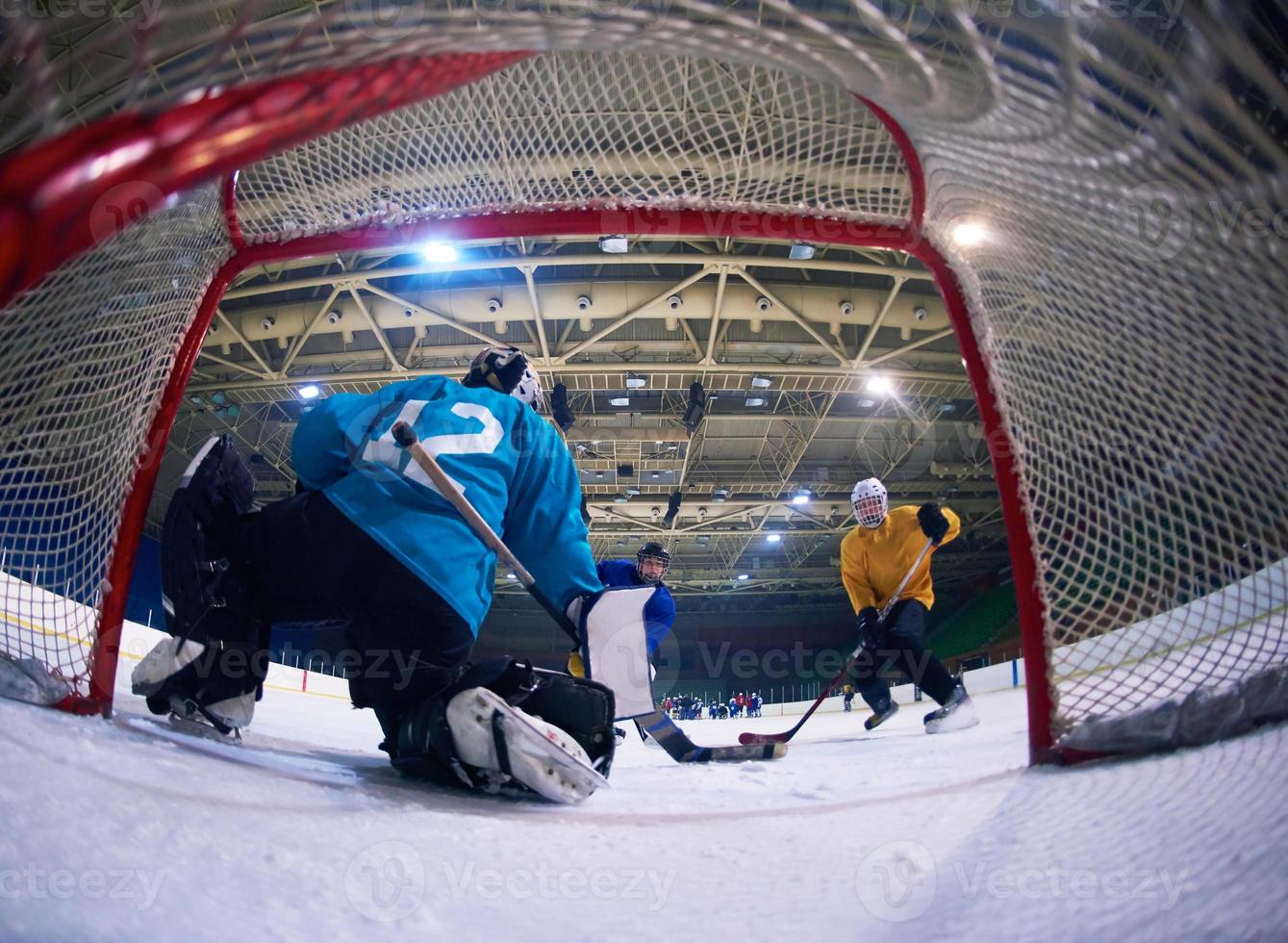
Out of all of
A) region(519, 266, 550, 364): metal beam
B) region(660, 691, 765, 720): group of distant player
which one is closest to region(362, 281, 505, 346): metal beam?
region(519, 266, 550, 364): metal beam

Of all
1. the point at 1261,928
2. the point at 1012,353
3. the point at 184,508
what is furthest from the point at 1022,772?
the point at 184,508

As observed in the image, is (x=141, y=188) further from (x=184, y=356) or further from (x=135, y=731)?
(x=184, y=356)

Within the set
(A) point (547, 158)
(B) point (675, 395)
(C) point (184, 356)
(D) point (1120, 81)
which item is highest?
(B) point (675, 395)

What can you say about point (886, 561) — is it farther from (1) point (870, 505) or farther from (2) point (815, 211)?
(2) point (815, 211)

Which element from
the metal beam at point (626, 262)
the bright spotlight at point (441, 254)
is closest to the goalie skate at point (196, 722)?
the bright spotlight at point (441, 254)

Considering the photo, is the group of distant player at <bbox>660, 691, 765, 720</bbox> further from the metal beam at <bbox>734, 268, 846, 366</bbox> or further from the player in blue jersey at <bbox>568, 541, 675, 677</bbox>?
the player in blue jersey at <bbox>568, 541, 675, 677</bbox>

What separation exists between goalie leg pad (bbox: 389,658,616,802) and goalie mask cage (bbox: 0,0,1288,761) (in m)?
0.75

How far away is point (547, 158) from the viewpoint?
5.89 ft

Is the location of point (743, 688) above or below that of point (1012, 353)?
below

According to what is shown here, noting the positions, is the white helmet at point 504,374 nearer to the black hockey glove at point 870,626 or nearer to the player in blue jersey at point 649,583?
the player in blue jersey at point 649,583

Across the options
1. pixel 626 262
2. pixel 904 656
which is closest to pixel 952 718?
pixel 904 656

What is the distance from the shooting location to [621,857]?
712mm

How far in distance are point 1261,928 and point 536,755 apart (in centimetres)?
84

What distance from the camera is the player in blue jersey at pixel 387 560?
115 centimetres
